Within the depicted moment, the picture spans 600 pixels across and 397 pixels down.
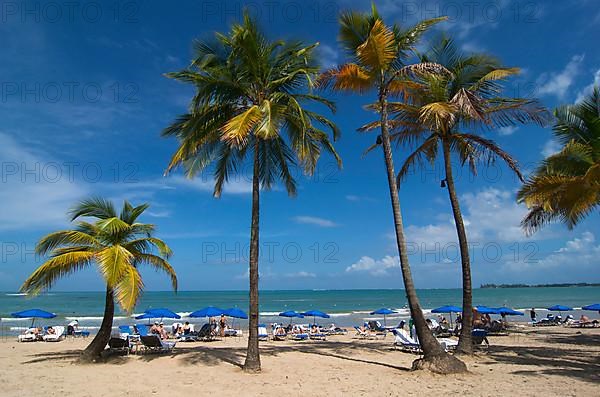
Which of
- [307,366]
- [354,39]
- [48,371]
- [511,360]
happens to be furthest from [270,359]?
[354,39]

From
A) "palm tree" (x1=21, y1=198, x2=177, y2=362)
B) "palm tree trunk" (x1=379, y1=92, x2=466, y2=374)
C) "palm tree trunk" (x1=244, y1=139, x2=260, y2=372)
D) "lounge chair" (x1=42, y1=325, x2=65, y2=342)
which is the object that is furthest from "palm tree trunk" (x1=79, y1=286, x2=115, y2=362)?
"lounge chair" (x1=42, y1=325, x2=65, y2=342)

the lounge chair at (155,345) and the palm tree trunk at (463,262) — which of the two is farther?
the lounge chair at (155,345)

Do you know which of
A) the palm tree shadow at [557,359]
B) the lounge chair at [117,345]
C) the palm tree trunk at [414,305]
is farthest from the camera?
the lounge chair at [117,345]

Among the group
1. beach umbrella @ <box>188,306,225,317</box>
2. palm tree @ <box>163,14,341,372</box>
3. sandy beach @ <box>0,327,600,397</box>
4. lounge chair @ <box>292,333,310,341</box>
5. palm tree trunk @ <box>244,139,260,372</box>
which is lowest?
lounge chair @ <box>292,333,310,341</box>

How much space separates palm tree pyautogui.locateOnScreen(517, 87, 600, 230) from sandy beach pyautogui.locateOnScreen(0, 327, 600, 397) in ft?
12.4

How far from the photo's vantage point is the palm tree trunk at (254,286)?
1085 cm

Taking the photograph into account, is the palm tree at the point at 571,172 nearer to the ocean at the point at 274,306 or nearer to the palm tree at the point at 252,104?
the palm tree at the point at 252,104

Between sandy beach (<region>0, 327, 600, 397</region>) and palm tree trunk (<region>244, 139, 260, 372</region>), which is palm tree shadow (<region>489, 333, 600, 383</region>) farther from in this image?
palm tree trunk (<region>244, 139, 260, 372</region>)

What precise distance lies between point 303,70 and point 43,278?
8258mm

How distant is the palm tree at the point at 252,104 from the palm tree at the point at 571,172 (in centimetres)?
515

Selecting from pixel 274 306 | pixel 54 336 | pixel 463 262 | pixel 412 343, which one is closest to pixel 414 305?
pixel 463 262

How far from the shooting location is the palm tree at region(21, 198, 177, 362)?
10979 mm

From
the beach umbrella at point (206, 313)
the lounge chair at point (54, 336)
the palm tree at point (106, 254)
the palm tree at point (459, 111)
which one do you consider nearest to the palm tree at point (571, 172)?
the palm tree at point (459, 111)

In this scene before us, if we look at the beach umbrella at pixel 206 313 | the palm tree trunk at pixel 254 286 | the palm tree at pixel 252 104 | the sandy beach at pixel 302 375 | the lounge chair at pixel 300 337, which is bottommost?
the lounge chair at pixel 300 337
